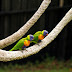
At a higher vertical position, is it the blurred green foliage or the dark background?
the dark background

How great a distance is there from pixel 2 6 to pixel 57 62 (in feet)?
7.20

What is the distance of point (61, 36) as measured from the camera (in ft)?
14.2

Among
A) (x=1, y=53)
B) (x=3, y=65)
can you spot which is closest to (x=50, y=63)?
(x=3, y=65)

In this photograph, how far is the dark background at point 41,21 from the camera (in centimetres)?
428

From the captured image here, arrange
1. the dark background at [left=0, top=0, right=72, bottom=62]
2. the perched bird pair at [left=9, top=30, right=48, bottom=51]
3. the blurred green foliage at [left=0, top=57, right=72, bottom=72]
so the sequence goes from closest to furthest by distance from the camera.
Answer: the perched bird pair at [left=9, top=30, right=48, bottom=51], the blurred green foliage at [left=0, top=57, right=72, bottom=72], the dark background at [left=0, top=0, right=72, bottom=62]

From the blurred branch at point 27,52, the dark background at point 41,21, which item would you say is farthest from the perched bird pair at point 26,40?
the dark background at point 41,21

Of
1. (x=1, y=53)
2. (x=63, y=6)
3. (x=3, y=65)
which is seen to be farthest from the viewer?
(x=3, y=65)

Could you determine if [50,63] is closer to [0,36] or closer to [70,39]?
[70,39]

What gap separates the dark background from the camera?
4.28 metres

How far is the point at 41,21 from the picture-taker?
434 cm

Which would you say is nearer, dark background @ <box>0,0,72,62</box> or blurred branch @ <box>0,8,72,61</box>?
blurred branch @ <box>0,8,72,61</box>

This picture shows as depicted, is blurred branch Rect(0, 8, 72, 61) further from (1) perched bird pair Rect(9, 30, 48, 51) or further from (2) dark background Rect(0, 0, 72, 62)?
(2) dark background Rect(0, 0, 72, 62)

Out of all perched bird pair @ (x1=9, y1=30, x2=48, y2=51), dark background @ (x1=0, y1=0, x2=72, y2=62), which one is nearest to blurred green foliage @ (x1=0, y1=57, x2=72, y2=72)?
dark background @ (x1=0, y1=0, x2=72, y2=62)

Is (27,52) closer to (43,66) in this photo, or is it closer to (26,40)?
(26,40)
